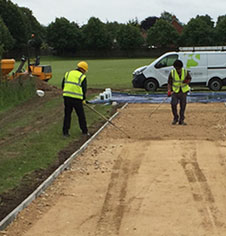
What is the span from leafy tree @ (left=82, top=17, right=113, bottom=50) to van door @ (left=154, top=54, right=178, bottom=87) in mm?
72630

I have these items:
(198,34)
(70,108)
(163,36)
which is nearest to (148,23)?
(163,36)

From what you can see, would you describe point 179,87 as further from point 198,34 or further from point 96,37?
point 96,37

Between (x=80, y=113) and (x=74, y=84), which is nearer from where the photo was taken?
(x=74, y=84)

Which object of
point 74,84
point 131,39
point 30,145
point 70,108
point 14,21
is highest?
point 14,21

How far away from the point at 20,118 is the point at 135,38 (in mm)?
78544

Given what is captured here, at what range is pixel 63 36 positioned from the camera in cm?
9731

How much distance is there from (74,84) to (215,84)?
40.4ft

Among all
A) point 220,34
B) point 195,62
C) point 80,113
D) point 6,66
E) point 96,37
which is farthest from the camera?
point 96,37

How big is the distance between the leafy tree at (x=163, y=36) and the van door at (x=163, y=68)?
67599mm

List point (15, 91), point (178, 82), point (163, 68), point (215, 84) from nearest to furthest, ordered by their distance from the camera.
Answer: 1. point (178, 82)
2. point (15, 91)
3. point (215, 84)
4. point (163, 68)

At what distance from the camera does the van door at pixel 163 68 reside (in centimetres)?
2152

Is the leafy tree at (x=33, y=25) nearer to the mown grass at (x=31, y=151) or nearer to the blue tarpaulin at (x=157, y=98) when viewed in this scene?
the blue tarpaulin at (x=157, y=98)

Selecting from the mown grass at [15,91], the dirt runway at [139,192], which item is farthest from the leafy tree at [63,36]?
the dirt runway at [139,192]

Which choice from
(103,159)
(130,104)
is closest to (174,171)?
(103,159)
